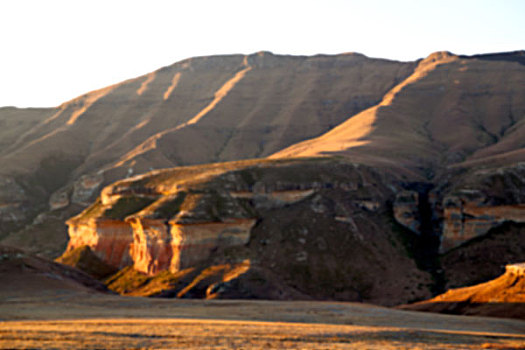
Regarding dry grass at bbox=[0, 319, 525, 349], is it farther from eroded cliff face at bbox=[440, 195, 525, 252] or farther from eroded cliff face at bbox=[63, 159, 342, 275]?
eroded cliff face at bbox=[440, 195, 525, 252]

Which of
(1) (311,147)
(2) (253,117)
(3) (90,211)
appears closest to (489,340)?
(3) (90,211)

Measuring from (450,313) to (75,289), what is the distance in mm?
38727

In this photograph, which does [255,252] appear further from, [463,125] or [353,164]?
[463,125]

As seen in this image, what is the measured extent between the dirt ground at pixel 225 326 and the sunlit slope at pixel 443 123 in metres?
56.0

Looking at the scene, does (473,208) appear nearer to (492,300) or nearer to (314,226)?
(314,226)

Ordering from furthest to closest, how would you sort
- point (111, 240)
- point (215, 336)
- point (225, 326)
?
point (111, 240) < point (225, 326) < point (215, 336)

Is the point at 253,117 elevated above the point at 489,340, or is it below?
above

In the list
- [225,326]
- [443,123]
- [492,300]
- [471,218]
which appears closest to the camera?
[225,326]

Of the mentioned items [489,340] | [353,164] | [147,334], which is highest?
[353,164]

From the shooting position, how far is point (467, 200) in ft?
258

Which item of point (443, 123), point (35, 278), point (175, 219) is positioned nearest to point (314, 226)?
point (175, 219)

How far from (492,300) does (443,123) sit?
338 ft

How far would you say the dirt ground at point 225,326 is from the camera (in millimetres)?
29703

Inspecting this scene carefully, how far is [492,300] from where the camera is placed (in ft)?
179
